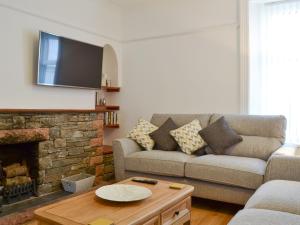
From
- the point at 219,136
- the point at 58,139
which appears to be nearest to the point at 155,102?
the point at 219,136

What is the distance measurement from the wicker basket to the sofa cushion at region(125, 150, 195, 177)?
1.69 feet

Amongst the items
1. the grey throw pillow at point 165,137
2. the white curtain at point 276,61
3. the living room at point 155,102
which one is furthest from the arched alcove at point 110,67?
the white curtain at point 276,61

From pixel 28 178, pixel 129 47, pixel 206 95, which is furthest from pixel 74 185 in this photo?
pixel 129 47

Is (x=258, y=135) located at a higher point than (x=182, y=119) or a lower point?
lower

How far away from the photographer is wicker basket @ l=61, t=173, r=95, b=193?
10.1ft

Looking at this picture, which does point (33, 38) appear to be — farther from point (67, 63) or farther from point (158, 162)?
point (158, 162)

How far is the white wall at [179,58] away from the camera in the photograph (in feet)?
11.9

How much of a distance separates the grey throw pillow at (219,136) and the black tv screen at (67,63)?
5.51 feet

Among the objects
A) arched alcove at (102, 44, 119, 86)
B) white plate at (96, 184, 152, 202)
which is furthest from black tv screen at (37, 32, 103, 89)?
white plate at (96, 184, 152, 202)

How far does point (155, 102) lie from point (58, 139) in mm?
1664

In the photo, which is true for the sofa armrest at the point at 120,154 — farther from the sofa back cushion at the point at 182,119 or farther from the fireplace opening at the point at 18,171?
the fireplace opening at the point at 18,171

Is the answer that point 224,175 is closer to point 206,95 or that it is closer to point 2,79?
point 206,95

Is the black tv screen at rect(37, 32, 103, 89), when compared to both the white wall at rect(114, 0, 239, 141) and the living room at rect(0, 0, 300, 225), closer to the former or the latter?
the living room at rect(0, 0, 300, 225)

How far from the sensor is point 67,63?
3336 millimetres
